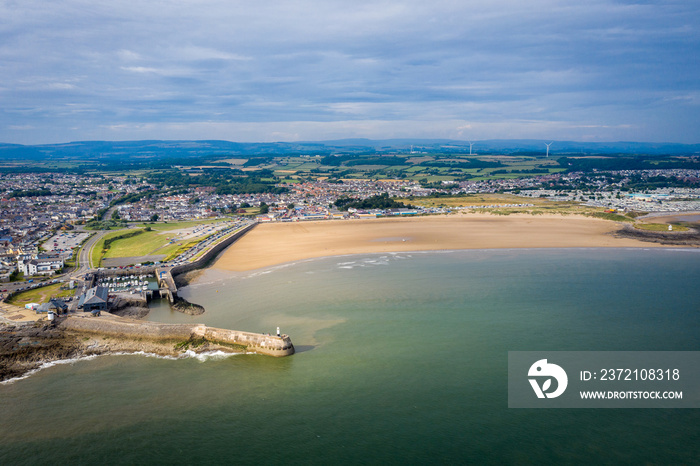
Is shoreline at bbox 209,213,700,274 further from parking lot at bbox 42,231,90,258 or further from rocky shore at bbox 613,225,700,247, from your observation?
parking lot at bbox 42,231,90,258

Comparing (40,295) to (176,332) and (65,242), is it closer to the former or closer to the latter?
(176,332)

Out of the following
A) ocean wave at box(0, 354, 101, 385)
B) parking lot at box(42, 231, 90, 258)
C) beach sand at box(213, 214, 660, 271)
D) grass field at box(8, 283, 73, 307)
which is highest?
beach sand at box(213, 214, 660, 271)

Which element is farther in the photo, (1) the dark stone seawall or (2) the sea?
(1) the dark stone seawall

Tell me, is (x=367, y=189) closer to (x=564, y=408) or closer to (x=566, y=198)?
(x=566, y=198)

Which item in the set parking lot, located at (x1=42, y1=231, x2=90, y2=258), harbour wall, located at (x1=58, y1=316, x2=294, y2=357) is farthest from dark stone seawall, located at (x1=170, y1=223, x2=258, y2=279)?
parking lot, located at (x1=42, y1=231, x2=90, y2=258)

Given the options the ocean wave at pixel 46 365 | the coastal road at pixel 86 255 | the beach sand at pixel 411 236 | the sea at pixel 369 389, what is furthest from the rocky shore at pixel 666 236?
the coastal road at pixel 86 255

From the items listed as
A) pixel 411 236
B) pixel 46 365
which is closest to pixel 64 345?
pixel 46 365

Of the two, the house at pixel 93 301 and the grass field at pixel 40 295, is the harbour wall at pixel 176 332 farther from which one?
the grass field at pixel 40 295
